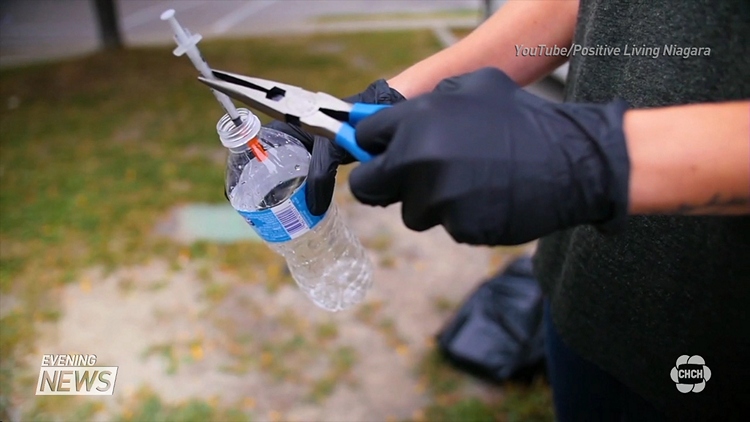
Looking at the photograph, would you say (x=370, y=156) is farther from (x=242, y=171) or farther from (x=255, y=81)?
(x=242, y=171)

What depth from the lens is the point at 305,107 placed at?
3.32 feet

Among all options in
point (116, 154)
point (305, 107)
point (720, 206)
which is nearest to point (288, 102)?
point (305, 107)

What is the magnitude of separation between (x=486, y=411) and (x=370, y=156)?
6.20ft

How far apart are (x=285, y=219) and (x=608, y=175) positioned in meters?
0.60

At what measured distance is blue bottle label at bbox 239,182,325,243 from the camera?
1.10m

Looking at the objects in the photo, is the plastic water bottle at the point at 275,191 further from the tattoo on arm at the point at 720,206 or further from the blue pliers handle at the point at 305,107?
the tattoo on arm at the point at 720,206

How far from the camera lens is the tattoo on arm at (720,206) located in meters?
0.78

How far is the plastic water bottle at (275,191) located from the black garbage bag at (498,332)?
111 centimetres

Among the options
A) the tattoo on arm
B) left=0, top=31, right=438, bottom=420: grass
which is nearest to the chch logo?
the tattoo on arm

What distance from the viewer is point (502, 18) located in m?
1.38

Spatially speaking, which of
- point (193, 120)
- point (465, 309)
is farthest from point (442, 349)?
point (193, 120)

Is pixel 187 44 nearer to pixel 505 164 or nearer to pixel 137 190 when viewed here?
pixel 505 164

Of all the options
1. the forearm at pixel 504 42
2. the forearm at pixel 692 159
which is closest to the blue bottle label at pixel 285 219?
the forearm at pixel 504 42

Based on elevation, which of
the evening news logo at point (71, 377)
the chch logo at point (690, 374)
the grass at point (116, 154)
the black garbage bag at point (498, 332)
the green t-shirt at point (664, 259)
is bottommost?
the black garbage bag at point (498, 332)
